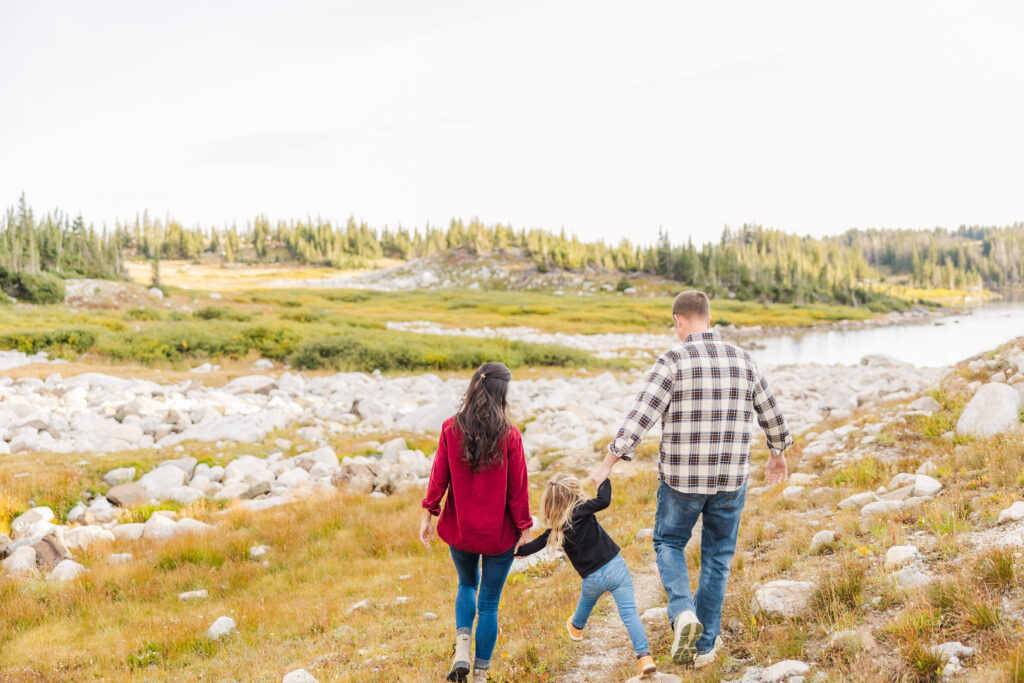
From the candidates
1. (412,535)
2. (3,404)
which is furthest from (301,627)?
(3,404)

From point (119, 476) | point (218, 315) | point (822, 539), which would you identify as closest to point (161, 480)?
point (119, 476)

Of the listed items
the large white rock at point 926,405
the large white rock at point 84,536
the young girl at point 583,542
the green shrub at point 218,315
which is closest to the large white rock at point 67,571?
the large white rock at point 84,536

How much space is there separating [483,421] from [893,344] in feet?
187

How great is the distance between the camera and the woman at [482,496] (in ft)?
14.6

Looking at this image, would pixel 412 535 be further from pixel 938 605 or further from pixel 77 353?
pixel 77 353

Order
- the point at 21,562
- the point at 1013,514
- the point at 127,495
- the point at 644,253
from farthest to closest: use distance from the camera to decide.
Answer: the point at 644,253 < the point at 127,495 < the point at 21,562 < the point at 1013,514

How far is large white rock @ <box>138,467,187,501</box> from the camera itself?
1080 centimetres

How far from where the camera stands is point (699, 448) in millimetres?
4512

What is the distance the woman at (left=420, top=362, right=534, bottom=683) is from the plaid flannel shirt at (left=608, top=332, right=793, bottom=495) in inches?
33.4

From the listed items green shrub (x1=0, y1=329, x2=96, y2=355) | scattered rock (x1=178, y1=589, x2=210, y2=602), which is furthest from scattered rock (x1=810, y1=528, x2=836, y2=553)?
green shrub (x1=0, y1=329, x2=96, y2=355)

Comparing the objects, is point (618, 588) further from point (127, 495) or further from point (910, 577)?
point (127, 495)

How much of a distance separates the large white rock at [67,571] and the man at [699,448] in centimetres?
716

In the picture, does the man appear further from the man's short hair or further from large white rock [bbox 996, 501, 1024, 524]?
large white rock [bbox 996, 501, 1024, 524]

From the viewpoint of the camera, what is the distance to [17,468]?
11.1m
